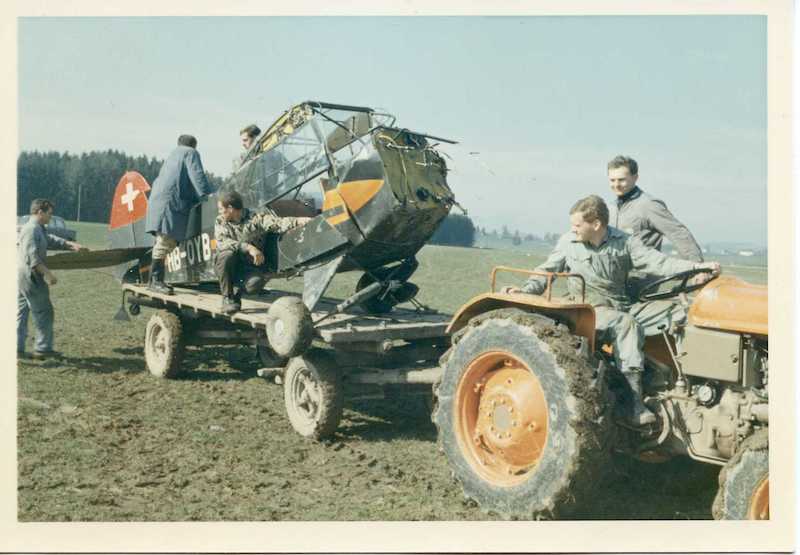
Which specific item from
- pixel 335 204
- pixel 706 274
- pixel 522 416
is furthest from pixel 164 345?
pixel 706 274

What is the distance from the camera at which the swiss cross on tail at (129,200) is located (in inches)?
350

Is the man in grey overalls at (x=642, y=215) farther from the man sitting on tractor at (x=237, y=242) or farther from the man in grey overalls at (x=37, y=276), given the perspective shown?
the man in grey overalls at (x=37, y=276)

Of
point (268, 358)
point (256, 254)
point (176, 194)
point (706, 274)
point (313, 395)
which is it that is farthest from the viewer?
point (268, 358)

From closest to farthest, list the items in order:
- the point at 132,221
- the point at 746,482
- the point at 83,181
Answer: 1. the point at 746,482
2. the point at 132,221
3. the point at 83,181

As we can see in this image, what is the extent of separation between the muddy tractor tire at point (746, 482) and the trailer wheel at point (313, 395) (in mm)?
2808

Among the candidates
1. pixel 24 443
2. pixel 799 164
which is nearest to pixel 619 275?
pixel 799 164

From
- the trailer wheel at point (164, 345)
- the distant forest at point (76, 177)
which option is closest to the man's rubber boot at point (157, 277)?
the trailer wheel at point (164, 345)

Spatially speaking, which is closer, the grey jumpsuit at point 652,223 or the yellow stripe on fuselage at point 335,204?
the grey jumpsuit at point 652,223

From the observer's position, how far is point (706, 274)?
4.52 meters

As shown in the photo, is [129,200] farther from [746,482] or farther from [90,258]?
[746,482]

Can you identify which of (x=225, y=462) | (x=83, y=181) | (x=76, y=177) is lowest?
(x=225, y=462)

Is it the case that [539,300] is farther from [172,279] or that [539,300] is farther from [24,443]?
[172,279]

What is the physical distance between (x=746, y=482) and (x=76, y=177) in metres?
10.2
